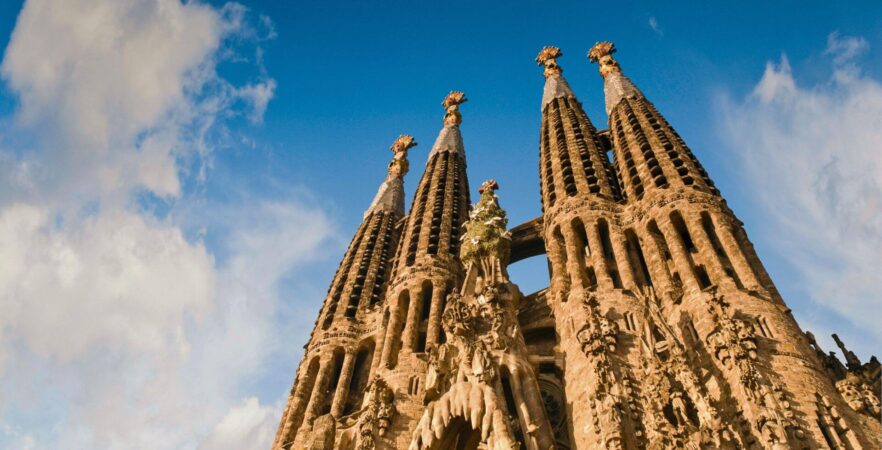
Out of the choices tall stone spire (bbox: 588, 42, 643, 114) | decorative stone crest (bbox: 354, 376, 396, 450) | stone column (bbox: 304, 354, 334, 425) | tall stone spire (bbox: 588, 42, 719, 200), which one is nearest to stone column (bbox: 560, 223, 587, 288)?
tall stone spire (bbox: 588, 42, 719, 200)

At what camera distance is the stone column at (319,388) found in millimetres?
28328

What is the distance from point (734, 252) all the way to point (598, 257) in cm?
535

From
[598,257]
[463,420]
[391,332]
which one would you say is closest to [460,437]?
[463,420]

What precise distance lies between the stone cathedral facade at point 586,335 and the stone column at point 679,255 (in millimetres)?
73

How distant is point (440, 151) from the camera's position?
49250 mm

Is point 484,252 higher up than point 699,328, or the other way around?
point 484,252

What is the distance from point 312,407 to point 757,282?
56.2ft

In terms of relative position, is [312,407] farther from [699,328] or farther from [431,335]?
[699,328]

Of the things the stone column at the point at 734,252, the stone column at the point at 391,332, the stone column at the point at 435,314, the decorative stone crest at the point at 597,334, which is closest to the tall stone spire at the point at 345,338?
the stone column at the point at 391,332

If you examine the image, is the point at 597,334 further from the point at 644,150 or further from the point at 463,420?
the point at 644,150

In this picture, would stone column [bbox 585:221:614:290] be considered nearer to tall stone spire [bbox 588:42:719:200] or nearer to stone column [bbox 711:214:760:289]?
tall stone spire [bbox 588:42:719:200]

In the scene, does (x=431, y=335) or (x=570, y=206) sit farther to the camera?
(x=570, y=206)

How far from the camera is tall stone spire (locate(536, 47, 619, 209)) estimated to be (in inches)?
1335

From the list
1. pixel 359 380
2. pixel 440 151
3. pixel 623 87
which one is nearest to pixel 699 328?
pixel 359 380
